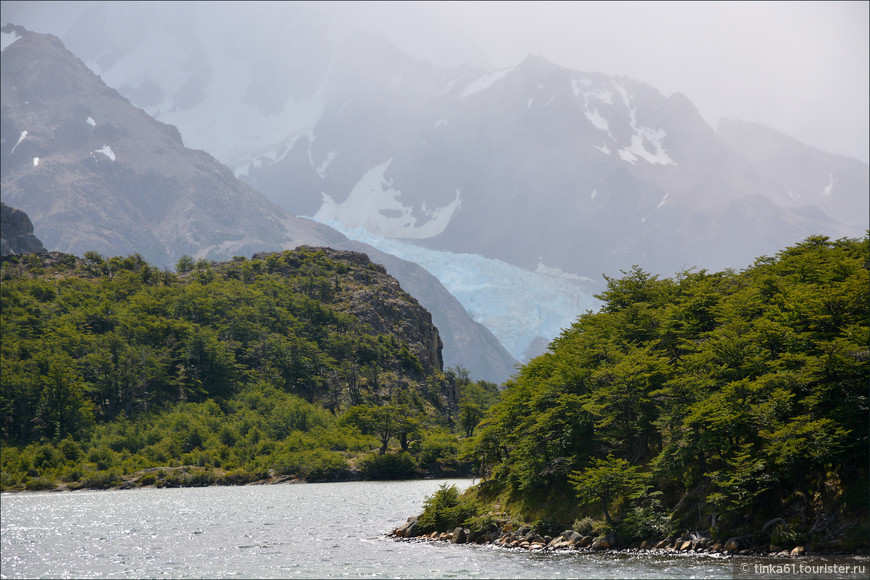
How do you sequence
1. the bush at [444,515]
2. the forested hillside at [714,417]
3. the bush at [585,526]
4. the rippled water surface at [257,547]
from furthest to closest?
the bush at [444,515] < the bush at [585,526] < the rippled water surface at [257,547] < the forested hillside at [714,417]

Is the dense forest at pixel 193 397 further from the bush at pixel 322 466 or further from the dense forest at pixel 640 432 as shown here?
the dense forest at pixel 640 432

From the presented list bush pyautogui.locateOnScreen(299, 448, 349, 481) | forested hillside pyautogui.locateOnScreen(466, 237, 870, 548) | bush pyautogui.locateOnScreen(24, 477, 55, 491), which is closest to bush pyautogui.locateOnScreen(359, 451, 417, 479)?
bush pyautogui.locateOnScreen(299, 448, 349, 481)

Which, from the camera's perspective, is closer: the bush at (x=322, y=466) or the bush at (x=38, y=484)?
the bush at (x=38, y=484)

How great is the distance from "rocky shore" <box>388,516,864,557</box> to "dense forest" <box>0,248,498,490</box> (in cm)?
7526

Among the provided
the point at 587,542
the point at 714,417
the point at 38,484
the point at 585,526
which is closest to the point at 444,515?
the point at 585,526

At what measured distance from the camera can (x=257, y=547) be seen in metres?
55.8

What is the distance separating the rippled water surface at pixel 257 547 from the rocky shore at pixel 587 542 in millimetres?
1622

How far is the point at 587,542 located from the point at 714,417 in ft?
39.8

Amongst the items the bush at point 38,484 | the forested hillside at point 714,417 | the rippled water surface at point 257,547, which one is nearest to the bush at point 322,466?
the rippled water surface at point 257,547

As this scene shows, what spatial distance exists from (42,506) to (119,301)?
106 metres

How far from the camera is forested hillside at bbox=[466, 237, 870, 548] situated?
44.7m

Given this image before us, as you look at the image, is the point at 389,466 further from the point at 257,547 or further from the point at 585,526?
the point at 585,526

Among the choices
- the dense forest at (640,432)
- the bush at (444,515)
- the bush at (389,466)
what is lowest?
the bush at (389,466)

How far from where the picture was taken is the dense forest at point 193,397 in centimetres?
13038
